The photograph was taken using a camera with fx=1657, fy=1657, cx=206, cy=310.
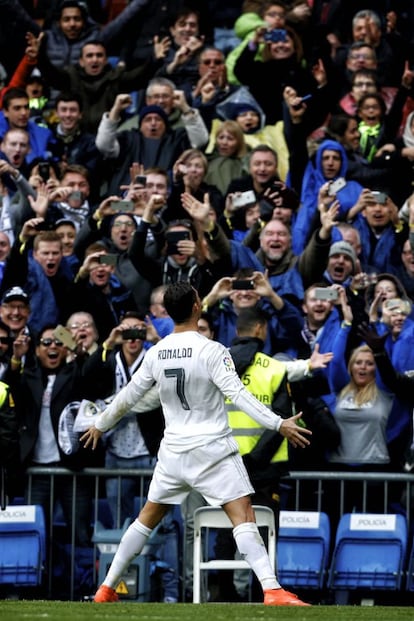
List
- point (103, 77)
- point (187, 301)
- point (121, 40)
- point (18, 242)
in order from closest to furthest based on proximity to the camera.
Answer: point (187, 301), point (18, 242), point (103, 77), point (121, 40)

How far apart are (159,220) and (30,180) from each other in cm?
163

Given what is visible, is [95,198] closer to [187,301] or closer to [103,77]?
[103,77]

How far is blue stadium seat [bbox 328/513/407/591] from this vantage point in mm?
13219

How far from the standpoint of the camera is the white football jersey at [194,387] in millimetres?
10281

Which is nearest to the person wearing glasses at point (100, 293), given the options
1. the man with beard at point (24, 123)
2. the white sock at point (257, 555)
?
the man with beard at point (24, 123)

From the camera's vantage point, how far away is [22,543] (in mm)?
13445

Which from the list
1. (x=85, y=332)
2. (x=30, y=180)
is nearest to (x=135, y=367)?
(x=85, y=332)

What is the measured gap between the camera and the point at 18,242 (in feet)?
51.1

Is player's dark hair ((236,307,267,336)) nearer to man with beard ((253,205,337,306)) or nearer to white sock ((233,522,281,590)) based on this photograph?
white sock ((233,522,281,590))

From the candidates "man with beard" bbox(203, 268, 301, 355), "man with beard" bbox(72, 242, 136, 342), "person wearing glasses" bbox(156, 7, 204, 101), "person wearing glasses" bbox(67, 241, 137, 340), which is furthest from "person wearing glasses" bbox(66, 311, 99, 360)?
"person wearing glasses" bbox(156, 7, 204, 101)

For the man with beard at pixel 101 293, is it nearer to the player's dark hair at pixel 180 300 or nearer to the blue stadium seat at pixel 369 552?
the blue stadium seat at pixel 369 552

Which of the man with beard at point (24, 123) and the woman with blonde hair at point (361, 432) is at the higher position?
the man with beard at point (24, 123)

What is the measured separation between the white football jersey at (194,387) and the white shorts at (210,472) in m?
0.06

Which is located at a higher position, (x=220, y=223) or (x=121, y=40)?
(x=121, y=40)
